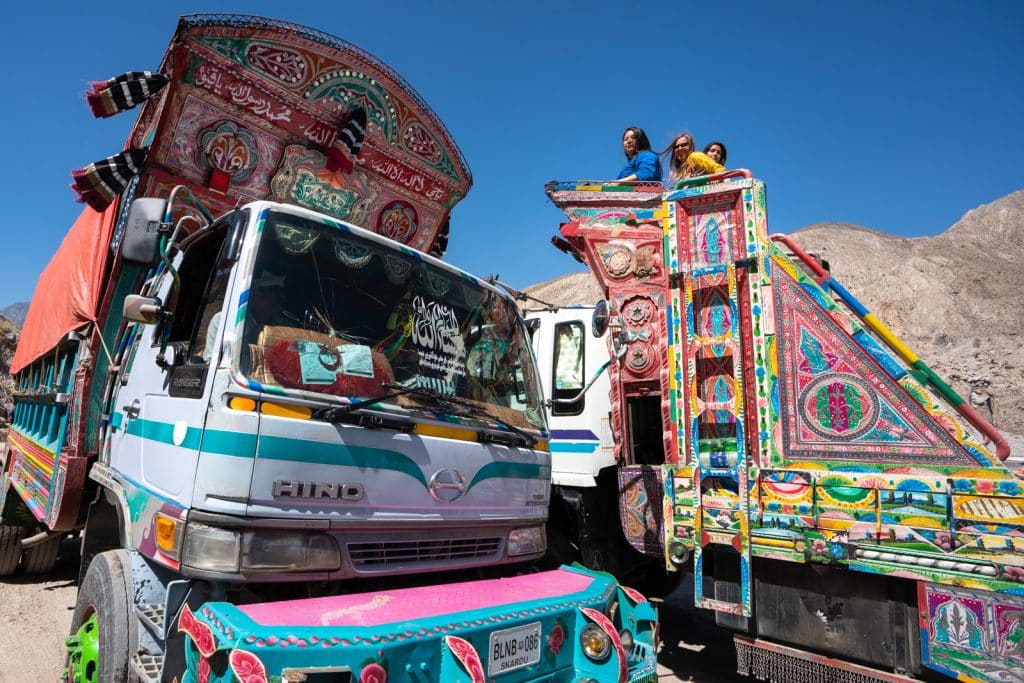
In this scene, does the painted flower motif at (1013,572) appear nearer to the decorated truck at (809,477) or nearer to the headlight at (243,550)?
the decorated truck at (809,477)

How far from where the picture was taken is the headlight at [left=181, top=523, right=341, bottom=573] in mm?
2186

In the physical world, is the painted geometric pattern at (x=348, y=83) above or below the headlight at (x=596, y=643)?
above

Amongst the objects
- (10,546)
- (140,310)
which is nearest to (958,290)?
(140,310)

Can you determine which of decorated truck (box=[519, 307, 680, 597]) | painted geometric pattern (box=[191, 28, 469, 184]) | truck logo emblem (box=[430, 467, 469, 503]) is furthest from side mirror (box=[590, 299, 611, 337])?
painted geometric pattern (box=[191, 28, 469, 184])

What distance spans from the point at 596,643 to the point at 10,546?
658cm

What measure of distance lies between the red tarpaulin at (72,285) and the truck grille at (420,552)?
2966 millimetres

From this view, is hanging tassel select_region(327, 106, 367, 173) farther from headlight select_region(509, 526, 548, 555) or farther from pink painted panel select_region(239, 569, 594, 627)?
pink painted panel select_region(239, 569, 594, 627)

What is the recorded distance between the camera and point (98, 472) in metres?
3.72

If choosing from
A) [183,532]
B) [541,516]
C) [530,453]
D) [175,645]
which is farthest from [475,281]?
[175,645]

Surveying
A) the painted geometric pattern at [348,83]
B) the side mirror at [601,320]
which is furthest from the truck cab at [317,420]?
the painted geometric pattern at [348,83]

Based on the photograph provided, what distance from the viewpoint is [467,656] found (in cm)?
221

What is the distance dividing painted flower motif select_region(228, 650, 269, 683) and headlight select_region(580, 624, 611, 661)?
1502 mm

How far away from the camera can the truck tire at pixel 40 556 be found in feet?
21.1

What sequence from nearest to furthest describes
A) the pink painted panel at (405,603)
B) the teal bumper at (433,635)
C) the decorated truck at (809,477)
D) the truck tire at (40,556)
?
the teal bumper at (433,635) → the pink painted panel at (405,603) → the decorated truck at (809,477) → the truck tire at (40,556)
